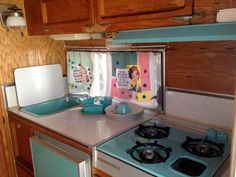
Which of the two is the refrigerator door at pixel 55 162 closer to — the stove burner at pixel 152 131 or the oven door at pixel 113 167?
the oven door at pixel 113 167

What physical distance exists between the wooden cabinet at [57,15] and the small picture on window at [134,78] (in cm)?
52

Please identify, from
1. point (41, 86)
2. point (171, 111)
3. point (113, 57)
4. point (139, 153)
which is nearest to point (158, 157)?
point (139, 153)

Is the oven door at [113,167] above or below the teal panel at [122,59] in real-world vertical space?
below

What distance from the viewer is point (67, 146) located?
126 cm

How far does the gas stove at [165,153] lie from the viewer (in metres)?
0.93

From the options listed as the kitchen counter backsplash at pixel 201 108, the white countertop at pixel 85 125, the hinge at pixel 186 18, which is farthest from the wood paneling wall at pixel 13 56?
the hinge at pixel 186 18

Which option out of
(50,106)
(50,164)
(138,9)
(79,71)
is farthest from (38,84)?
(138,9)

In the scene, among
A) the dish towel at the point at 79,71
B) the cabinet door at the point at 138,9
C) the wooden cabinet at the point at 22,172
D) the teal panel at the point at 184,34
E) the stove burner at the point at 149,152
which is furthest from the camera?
the dish towel at the point at 79,71

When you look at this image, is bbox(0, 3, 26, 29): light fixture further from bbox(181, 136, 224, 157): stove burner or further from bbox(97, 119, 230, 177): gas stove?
bbox(181, 136, 224, 157): stove burner

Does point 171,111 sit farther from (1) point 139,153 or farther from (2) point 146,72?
(1) point 139,153

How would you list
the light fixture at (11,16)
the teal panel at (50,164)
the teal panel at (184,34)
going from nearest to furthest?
1. the teal panel at (184,34)
2. the teal panel at (50,164)
3. the light fixture at (11,16)

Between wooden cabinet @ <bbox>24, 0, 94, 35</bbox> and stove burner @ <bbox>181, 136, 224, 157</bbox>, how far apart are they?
0.82 metres

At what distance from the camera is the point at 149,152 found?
1.04 meters

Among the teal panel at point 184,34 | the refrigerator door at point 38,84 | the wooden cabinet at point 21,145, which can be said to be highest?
the teal panel at point 184,34
